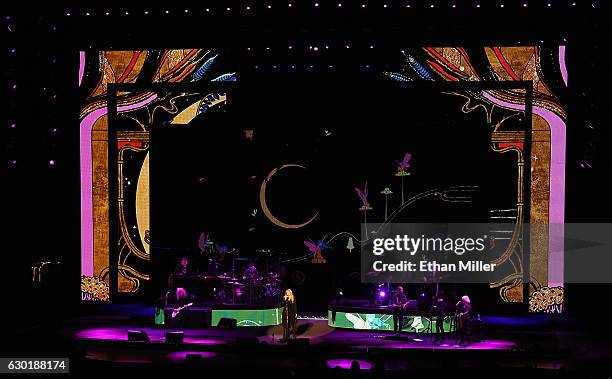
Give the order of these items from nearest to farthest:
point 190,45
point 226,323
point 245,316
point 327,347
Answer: point 327,347
point 226,323
point 245,316
point 190,45

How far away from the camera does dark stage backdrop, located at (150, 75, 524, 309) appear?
11.5 metres

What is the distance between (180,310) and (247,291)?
1.06 metres

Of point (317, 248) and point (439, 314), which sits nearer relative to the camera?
point (439, 314)

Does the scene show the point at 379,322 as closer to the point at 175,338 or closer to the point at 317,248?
the point at 317,248

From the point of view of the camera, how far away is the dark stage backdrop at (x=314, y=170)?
1148 centimetres

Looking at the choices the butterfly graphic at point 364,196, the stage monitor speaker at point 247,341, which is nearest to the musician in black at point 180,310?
the stage monitor speaker at point 247,341

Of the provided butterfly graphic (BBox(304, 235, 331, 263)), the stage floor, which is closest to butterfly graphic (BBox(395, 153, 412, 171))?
butterfly graphic (BBox(304, 235, 331, 263))

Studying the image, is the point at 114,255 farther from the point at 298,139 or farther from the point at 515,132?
the point at 515,132

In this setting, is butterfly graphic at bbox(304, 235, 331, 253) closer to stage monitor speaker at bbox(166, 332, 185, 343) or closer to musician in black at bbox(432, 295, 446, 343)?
musician in black at bbox(432, 295, 446, 343)

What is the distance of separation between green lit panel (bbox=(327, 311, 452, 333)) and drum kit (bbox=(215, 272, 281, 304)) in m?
0.86

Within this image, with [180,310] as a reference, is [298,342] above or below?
below

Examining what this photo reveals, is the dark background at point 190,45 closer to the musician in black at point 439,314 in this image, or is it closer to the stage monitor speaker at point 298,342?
the musician in black at point 439,314

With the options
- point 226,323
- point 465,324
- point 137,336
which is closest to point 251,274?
point 226,323

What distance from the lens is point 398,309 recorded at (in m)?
9.95
